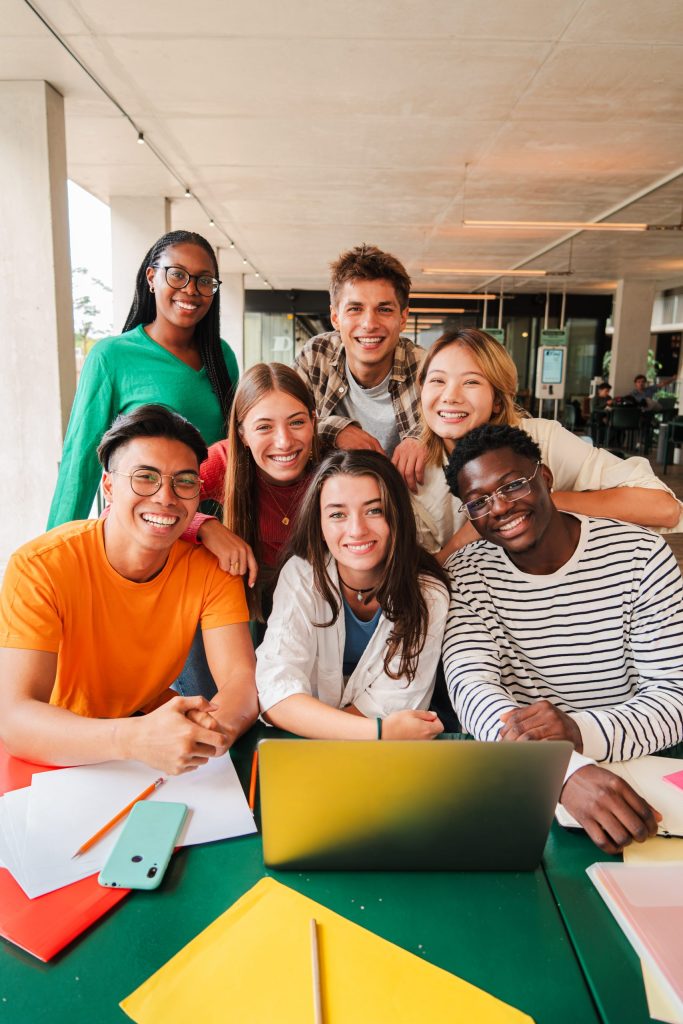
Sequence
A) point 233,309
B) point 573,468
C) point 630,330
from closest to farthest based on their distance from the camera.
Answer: point 573,468
point 233,309
point 630,330

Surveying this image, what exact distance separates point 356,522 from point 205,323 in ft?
4.14

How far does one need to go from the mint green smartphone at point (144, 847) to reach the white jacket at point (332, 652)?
1.41 feet

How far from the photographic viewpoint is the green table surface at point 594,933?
29.8 inches

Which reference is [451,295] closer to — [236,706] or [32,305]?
[32,305]

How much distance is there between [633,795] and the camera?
3.43 ft

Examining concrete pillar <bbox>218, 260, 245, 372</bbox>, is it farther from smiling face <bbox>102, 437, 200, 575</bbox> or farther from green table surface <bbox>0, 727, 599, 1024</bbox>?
green table surface <bbox>0, 727, 599, 1024</bbox>

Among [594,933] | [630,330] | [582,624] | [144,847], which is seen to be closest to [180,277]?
[582,624]

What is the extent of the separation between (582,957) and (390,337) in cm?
201

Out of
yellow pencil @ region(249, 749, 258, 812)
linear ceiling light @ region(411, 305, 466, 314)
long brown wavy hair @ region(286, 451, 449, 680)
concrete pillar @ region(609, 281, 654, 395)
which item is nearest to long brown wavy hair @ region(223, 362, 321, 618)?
long brown wavy hair @ region(286, 451, 449, 680)

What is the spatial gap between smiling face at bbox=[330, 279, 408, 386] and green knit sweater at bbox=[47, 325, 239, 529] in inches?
22.9

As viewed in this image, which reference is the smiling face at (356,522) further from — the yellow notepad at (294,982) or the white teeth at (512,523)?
the yellow notepad at (294,982)

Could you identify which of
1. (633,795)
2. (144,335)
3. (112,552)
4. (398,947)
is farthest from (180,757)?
(144,335)

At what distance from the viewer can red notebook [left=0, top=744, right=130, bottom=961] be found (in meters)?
0.82

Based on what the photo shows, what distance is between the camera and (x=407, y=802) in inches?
34.5
